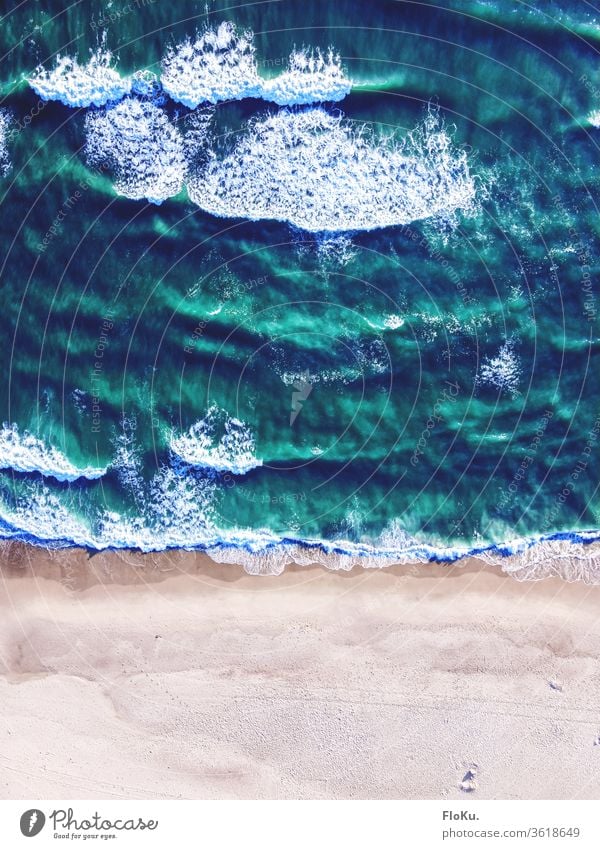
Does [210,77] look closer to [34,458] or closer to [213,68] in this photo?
[213,68]

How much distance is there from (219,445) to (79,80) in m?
7.13

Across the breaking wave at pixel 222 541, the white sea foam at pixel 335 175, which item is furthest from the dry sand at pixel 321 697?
the white sea foam at pixel 335 175

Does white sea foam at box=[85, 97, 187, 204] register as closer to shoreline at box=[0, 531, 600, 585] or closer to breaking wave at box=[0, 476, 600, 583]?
breaking wave at box=[0, 476, 600, 583]

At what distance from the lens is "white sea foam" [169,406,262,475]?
1345 cm

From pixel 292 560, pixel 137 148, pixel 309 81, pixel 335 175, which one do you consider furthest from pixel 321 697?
pixel 309 81

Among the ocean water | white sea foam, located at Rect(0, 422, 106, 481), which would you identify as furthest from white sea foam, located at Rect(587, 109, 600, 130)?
white sea foam, located at Rect(0, 422, 106, 481)

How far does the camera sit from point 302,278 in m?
13.4

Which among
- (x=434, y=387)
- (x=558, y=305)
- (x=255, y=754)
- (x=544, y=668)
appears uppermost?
(x=558, y=305)

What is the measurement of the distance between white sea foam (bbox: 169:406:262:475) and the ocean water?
0.04 metres

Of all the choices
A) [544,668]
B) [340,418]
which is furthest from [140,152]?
[544,668]

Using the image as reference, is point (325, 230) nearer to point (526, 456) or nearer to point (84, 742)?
point (526, 456)

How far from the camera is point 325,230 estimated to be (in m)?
13.4

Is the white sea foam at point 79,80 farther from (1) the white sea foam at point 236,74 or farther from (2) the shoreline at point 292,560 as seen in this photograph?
(2) the shoreline at point 292,560

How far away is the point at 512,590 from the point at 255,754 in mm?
5360
